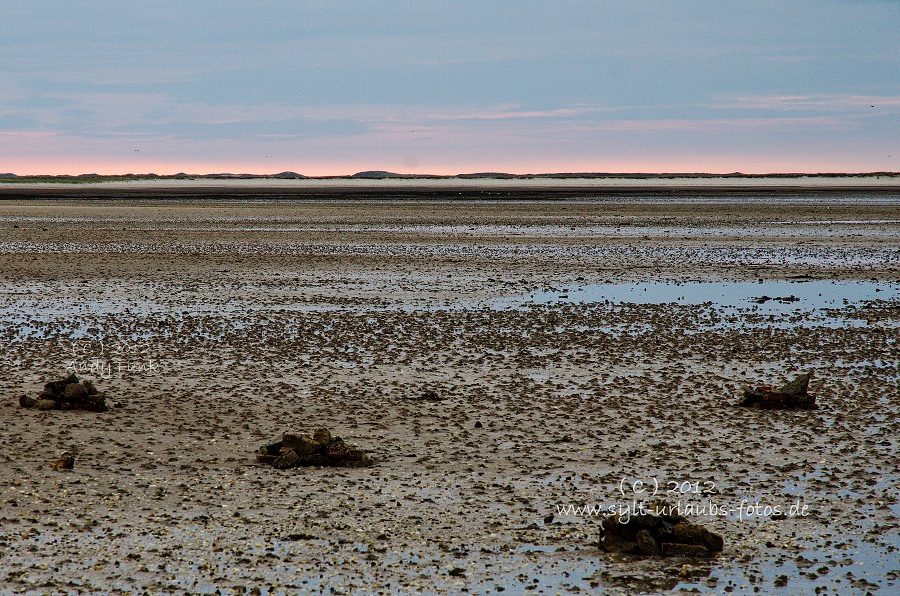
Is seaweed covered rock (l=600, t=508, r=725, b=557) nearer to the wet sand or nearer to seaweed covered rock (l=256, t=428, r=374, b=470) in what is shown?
the wet sand

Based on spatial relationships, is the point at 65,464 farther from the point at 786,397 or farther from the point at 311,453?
the point at 786,397

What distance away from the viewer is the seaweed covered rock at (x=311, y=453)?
Answer: 10602mm

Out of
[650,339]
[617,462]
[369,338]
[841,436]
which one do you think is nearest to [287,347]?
[369,338]

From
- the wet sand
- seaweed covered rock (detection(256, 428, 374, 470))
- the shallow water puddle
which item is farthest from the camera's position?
the shallow water puddle

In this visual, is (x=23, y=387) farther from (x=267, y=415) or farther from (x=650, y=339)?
(x=650, y=339)

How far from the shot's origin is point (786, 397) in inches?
524

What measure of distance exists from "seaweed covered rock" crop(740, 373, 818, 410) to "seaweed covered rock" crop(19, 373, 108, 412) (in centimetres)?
854

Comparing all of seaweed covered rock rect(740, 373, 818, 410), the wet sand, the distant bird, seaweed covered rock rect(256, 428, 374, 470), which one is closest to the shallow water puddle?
the wet sand

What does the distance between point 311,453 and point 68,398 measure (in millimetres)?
4081

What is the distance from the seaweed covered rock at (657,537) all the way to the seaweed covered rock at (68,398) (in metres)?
7.39

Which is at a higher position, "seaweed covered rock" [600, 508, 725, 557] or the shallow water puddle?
the shallow water puddle

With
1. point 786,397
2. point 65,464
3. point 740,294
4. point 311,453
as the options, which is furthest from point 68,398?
point 740,294

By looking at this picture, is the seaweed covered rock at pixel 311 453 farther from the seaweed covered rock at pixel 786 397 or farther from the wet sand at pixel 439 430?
the seaweed covered rock at pixel 786 397

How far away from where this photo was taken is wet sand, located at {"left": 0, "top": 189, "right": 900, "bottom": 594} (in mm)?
8086
